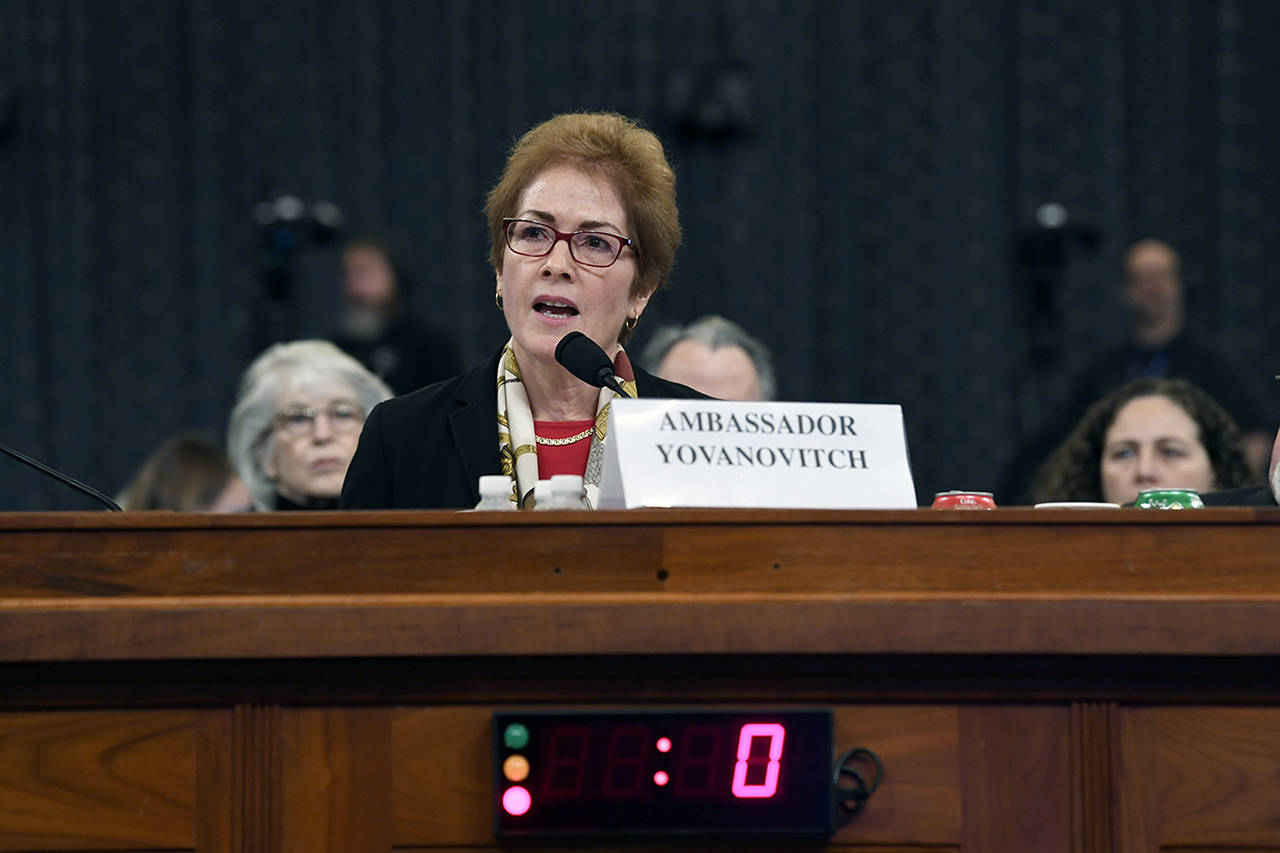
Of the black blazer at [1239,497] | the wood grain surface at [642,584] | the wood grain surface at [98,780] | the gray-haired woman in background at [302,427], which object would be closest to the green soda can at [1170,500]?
the wood grain surface at [642,584]

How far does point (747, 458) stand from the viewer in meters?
1.36

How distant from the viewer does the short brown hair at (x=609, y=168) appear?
6.44 ft

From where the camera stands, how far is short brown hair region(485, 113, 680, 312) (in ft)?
6.44

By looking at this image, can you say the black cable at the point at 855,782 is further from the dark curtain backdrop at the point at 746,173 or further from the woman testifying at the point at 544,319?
Answer: the dark curtain backdrop at the point at 746,173

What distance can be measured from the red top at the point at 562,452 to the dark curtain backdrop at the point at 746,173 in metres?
2.79

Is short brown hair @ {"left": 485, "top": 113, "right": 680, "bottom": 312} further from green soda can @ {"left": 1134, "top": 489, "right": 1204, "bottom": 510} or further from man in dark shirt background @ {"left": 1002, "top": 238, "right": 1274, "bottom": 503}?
man in dark shirt background @ {"left": 1002, "top": 238, "right": 1274, "bottom": 503}

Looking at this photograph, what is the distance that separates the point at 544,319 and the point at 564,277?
54mm

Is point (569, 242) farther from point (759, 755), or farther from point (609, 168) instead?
point (759, 755)

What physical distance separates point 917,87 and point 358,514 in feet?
12.4

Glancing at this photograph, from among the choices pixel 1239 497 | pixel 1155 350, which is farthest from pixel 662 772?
pixel 1155 350

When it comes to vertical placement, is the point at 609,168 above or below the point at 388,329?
below

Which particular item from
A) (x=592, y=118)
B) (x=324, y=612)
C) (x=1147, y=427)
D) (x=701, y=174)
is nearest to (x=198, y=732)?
(x=324, y=612)

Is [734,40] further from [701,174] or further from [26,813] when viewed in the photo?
[26,813]

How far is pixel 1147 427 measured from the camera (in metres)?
2.59
